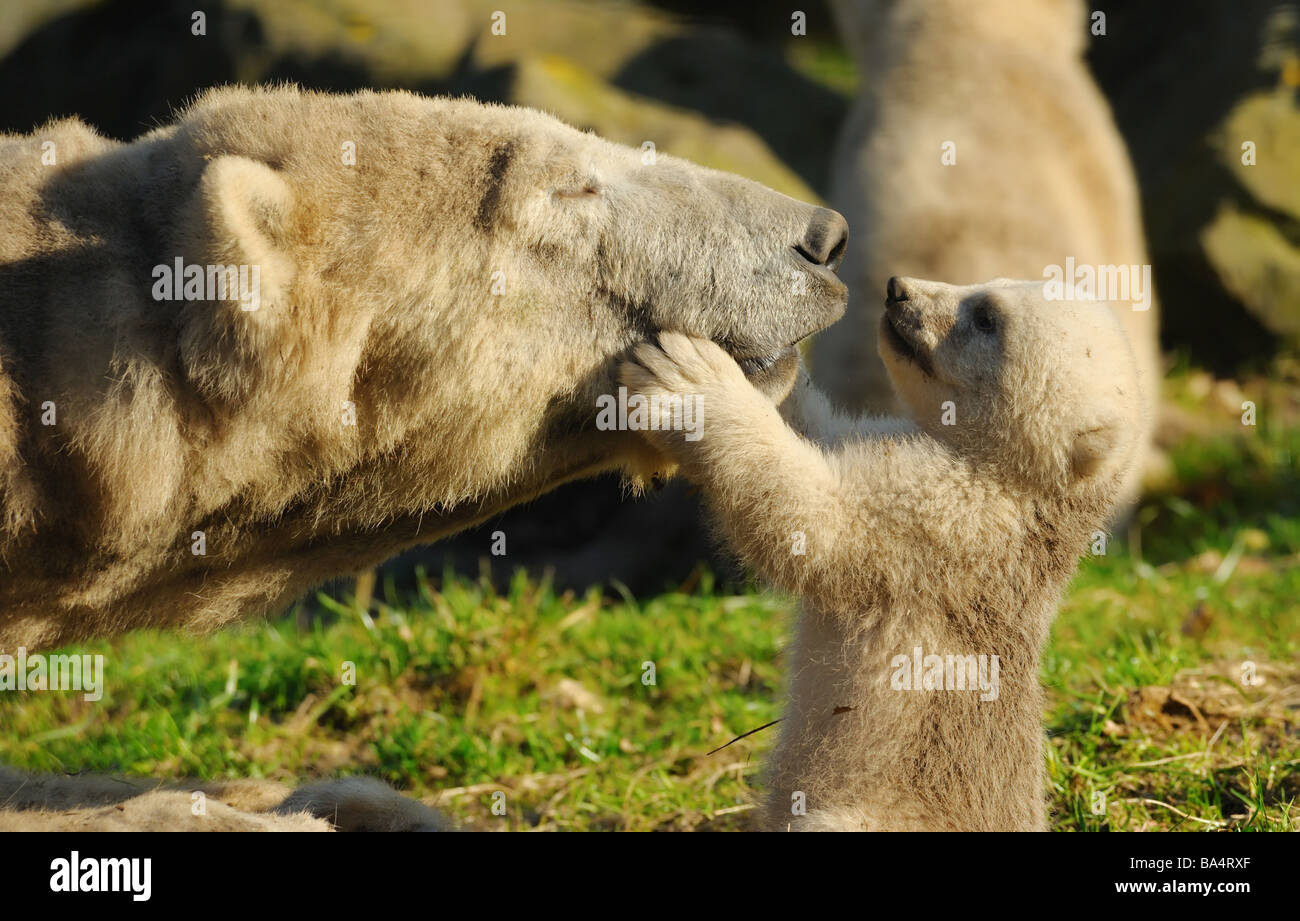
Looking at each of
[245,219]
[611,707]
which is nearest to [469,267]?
[245,219]

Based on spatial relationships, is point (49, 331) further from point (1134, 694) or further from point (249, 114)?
point (1134, 694)

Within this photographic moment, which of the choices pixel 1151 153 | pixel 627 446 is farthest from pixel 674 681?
pixel 1151 153

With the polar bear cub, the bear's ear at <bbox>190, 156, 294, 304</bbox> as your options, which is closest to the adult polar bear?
the bear's ear at <bbox>190, 156, 294, 304</bbox>

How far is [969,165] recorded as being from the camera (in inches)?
314

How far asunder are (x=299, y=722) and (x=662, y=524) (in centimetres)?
373

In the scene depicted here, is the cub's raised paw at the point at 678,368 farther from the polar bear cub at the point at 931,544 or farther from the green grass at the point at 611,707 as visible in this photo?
the green grass at the point at 611,707

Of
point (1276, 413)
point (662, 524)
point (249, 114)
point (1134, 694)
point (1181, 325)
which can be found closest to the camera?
point (249, 114)

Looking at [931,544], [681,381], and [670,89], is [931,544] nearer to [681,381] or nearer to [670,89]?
[681,381]

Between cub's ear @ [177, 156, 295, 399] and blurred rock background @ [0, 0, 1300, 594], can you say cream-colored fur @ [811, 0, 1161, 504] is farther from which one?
cub's ear @ [177, 156, 295, 399]

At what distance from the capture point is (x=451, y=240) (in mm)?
3453

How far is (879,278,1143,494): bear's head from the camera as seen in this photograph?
380cm

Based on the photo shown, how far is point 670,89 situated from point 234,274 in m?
8.10

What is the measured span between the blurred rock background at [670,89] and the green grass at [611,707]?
117 inches

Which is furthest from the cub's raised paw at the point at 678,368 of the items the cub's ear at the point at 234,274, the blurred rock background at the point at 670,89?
the blurred rock background at the point at 670,89
